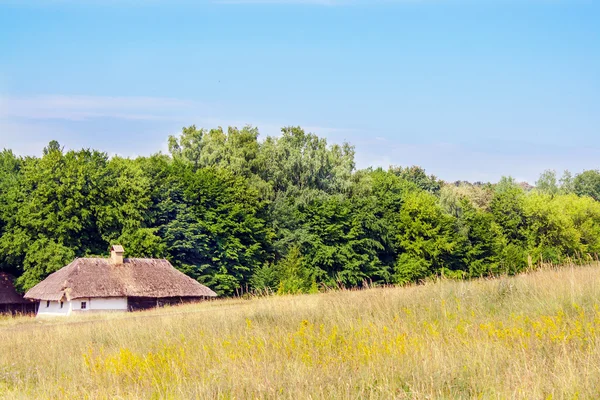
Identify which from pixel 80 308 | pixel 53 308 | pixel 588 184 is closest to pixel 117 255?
pixel 80 308

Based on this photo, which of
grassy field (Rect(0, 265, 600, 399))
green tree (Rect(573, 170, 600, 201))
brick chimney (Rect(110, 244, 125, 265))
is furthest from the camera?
green tree (Rect(573, 170, 600, 201))

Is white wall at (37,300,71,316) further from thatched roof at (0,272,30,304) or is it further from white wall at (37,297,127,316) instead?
thatched roof at (0,272,30,304)

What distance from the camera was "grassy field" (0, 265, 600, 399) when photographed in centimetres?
680

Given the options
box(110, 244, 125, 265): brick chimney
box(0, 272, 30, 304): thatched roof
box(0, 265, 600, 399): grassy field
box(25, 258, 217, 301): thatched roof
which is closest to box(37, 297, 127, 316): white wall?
box(25, 258, 217, 301): thatched roof

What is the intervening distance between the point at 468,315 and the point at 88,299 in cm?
4104

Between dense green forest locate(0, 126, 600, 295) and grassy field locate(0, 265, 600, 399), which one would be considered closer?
grassy field locate(0, 265, 600, 399)

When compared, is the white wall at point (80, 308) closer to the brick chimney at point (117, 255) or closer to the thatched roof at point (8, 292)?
the brick chimney at point (117, 255)

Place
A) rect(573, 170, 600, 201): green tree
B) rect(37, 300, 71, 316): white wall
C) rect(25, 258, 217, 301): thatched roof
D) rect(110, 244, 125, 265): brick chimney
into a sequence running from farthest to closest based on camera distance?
1. rect(573, 170, 600, 201): green tree
2. rect(110, 244, 125, 265): brick chimney
3. rect(37, 300, 71, 316): white wall
4. rect(25, 258, 217, 301): thatched roof

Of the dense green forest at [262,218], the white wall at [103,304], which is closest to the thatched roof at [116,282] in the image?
the white wall at [103,304]

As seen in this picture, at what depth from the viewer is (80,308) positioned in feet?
152

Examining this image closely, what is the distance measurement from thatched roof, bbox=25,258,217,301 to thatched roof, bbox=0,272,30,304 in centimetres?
453

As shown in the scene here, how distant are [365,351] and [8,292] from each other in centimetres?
4948

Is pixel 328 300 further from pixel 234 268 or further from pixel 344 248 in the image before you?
pixel 344 248

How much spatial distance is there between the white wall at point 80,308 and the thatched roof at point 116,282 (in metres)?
0.93
